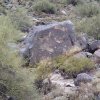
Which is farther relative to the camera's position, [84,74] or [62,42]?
[62,42]

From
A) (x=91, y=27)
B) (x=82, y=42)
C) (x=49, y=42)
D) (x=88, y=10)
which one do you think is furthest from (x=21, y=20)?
(x=49, y=42)

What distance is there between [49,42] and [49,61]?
3.29 feet

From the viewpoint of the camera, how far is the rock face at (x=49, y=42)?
15.1 metres

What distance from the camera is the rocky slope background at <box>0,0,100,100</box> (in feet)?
34.0

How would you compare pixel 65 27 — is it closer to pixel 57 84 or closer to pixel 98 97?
pixel 57 84

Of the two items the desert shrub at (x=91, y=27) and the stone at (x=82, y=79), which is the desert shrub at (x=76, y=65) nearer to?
the stone at (x=82, y=79)

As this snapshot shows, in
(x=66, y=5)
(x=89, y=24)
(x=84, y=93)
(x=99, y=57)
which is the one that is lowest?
(x=66, y=5)

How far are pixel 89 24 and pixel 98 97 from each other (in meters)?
9.38

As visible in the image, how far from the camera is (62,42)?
1575cm

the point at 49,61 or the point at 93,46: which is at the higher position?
the point at 49,61

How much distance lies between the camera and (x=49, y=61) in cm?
1491

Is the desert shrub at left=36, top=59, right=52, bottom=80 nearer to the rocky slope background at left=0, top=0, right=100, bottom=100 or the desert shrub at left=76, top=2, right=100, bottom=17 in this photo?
the rocky slope background at left=0, top=0, right=100, bottom=100

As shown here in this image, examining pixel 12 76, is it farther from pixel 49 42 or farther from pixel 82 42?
pixel 82 42

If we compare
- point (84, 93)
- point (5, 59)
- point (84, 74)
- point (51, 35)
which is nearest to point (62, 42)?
point (51, 35)
